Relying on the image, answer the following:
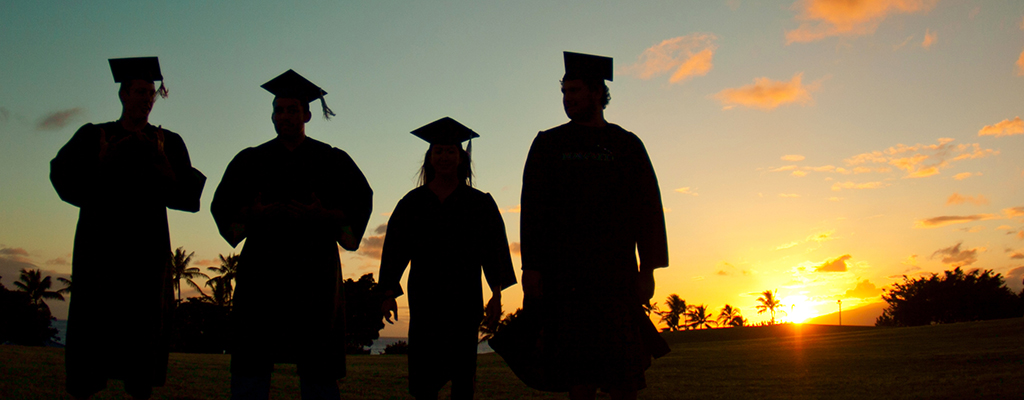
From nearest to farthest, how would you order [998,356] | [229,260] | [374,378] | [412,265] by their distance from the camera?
[412,265]
[374,378]
[998,356]
[229,260]

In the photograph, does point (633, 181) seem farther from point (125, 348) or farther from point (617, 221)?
point (125, 348)

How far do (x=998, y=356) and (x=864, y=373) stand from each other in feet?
18.5

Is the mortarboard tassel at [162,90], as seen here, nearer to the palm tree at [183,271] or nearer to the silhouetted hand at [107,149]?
the silhouetted hand at [107,149]

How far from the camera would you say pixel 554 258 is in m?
4.39

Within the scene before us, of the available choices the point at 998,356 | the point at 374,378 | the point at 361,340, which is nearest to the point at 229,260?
the point at 361,340

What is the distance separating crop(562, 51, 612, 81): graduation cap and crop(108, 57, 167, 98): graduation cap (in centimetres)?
299

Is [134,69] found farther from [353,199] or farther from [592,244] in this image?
[592,244]

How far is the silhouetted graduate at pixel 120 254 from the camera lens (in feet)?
14.4

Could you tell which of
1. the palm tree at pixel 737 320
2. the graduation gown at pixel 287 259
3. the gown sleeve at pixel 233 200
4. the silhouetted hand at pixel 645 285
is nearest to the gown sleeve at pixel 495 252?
the graduation gown at pixel 287 259

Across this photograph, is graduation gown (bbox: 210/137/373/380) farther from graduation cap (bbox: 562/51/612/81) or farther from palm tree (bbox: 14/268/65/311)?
palm tree (bbox: 14/268/65/311)

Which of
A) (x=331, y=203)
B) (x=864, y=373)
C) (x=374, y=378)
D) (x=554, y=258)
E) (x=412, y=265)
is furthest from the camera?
(x=864, y=373)

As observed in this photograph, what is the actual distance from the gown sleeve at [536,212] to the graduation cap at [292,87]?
1.73 m

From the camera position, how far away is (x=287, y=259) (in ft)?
14.7

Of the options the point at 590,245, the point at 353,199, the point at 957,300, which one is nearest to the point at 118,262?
the point at 353,199
